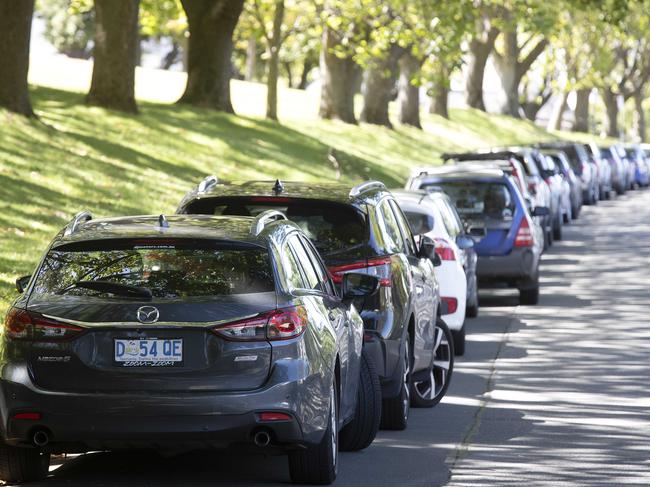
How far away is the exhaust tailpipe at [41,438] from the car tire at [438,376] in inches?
168

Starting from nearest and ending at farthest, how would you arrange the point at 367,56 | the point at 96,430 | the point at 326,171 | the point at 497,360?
the point at 96,430 < the point at 497,360 < the point at 326,171 < the point at 367,56

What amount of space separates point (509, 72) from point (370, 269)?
61.2 metres

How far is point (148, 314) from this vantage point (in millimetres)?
7961

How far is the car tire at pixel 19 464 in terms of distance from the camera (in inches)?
336

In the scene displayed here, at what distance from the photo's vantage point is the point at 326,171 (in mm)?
33906

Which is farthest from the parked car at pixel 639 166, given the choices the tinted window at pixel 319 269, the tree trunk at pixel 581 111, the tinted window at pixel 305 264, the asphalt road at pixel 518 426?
the tinted window at pixel 305 264

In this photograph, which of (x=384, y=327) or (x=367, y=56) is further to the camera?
(x=367, y=56)

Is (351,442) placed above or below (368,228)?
below

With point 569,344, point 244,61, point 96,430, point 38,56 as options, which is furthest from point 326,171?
point 244,61

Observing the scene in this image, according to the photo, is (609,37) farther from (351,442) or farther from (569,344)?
(351,442)

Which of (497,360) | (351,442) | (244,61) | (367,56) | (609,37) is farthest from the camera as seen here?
(244,61)

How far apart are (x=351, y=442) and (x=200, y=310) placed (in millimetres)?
2363

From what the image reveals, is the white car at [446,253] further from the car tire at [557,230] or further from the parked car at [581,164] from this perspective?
the parked car at [581,164]

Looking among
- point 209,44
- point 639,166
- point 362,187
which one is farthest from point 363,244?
point 639,166
